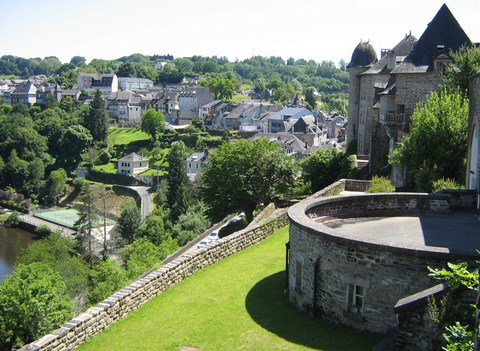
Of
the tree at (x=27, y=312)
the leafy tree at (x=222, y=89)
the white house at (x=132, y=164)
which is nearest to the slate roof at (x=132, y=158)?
the white house at (x=132, y=164)

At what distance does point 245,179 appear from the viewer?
33.7m

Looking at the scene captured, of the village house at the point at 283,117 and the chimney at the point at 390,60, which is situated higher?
the chimney at the point at 390,60

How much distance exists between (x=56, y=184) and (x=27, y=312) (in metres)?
70.7

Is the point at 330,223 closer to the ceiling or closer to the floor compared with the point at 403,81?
closer to the floor

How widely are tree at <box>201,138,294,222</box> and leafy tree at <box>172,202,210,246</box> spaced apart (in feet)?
79.8

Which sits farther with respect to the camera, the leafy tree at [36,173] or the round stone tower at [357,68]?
the leafy tree at [36,173]

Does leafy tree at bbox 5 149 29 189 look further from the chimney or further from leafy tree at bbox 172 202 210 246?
the chimney

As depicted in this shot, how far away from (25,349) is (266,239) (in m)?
10.5

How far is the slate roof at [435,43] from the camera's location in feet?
103

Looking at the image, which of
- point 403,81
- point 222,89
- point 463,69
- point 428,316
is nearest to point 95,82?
point 222,89

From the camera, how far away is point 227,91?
539ft

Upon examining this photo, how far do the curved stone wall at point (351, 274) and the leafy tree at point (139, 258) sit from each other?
3154cm

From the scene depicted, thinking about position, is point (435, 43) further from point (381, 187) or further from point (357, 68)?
point (357, 68)

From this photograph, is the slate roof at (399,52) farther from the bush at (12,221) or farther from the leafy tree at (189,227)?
the bush at (12,221)
